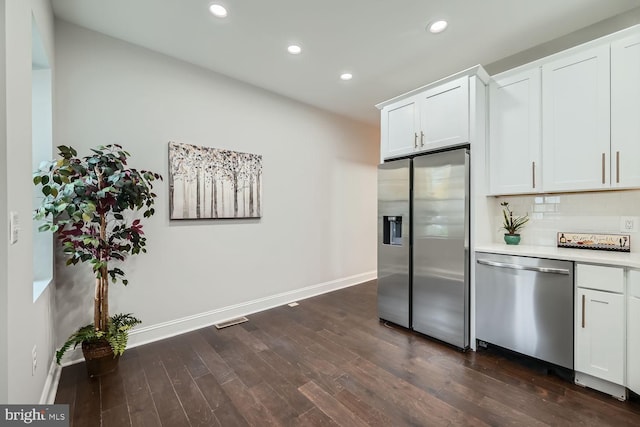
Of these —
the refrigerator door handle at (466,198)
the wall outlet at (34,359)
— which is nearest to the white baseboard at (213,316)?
the wall outlet at (34,359)

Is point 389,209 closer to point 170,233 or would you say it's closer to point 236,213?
point 236,213

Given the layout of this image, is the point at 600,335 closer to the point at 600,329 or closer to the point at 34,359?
the point at 600,329

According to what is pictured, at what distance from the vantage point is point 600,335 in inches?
74.3

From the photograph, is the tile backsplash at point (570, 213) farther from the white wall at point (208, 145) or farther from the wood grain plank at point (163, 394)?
the wood grain plank at point (163, 394)

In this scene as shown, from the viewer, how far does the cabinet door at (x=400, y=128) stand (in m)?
2.89

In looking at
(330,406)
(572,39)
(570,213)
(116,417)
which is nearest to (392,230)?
(570,213)

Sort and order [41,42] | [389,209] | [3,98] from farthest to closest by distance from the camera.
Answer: [389,209], [41,42], [3,98]

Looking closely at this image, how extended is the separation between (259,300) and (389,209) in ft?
6.50

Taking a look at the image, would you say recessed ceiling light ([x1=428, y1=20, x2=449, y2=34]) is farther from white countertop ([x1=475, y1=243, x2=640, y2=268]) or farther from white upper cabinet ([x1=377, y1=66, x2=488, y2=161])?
white countertop ([x1=475, y1=243, x2=640, y2=268])

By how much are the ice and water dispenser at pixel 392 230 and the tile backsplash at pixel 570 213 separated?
0.98 m

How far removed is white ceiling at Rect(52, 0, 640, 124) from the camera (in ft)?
6.90

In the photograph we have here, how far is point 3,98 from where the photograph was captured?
3.65 feet

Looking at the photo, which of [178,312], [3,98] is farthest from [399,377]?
[3,98]

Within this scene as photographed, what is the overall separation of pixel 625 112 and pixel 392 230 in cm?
203
